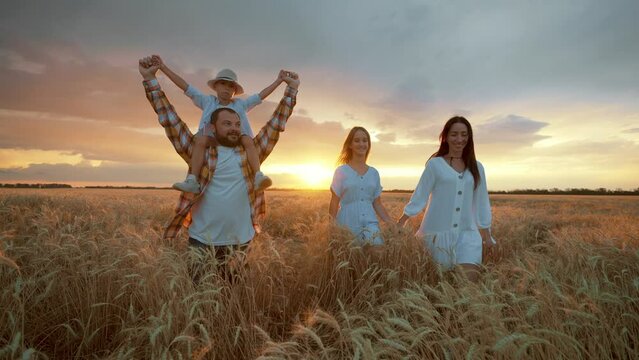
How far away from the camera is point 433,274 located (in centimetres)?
364

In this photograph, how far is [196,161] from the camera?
3.82 meters

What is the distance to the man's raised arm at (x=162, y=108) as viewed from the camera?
3893 millimetres

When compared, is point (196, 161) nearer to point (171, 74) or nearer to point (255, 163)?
point (255, 163)

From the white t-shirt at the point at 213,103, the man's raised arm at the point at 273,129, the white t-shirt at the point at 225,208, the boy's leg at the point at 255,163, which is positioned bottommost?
the white t-shirt at the point at 225,208

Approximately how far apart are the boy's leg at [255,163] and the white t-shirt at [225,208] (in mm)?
142

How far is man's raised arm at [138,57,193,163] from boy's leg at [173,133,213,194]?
0.18 m

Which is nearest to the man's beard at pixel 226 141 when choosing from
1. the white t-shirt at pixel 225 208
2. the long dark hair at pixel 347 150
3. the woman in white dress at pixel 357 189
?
the white t-shirt at pixel 225 208

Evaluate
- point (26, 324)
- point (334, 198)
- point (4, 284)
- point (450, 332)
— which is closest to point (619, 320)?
point (450, 332)

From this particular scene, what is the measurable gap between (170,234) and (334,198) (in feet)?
7.17

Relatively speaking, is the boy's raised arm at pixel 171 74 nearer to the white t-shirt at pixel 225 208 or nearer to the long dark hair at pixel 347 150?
the white t-shirt at pixel 225 208

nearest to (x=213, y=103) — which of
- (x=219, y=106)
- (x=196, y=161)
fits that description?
(x=219, y=106)

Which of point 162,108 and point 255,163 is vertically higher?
point 162,108

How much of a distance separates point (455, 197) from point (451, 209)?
0.14m

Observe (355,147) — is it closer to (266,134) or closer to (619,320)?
(266,134)
